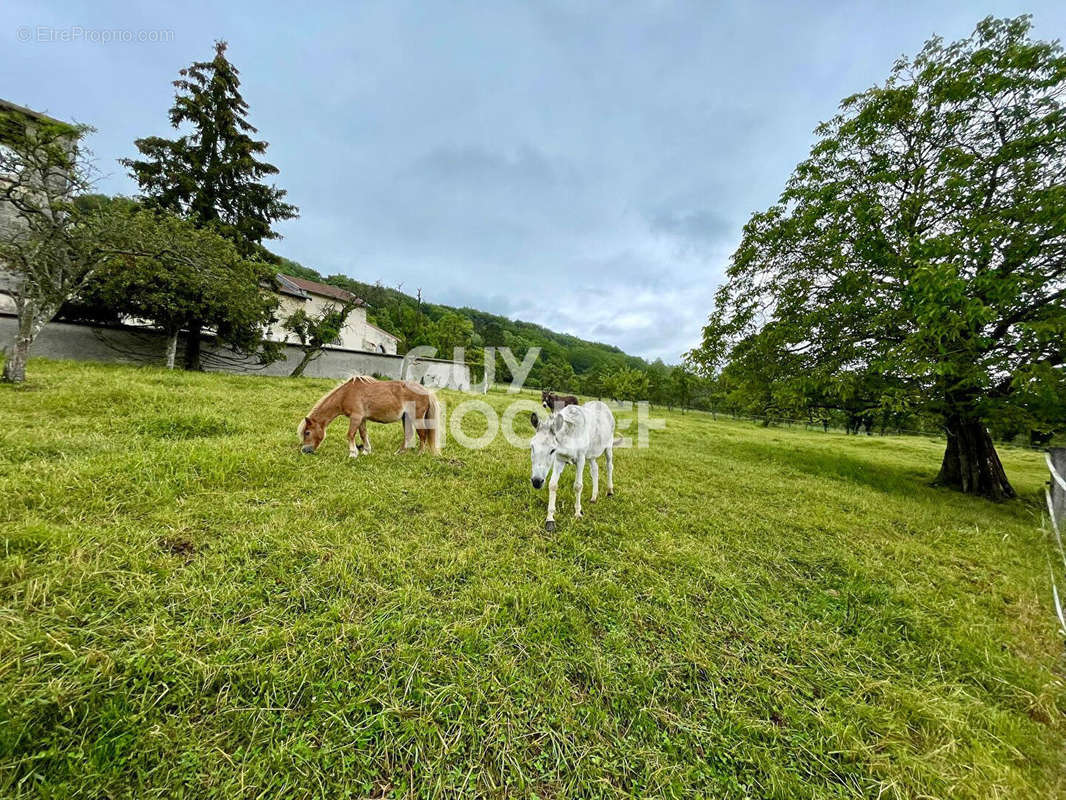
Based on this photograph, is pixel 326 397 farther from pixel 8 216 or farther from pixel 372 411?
pixel 8 216

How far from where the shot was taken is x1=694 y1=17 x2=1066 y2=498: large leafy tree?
275 inches

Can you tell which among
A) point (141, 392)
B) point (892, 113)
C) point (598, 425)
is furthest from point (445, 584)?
point (892, 113)

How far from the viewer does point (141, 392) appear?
7.42m

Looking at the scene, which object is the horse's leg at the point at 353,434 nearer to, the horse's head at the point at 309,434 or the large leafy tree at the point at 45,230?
the horse's head at the point at 309,434

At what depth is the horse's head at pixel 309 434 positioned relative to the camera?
5676 mm

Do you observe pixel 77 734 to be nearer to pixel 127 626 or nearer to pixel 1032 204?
pixel 127 626

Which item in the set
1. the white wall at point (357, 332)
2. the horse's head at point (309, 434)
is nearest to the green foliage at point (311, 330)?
the white wall at point (357, 332)

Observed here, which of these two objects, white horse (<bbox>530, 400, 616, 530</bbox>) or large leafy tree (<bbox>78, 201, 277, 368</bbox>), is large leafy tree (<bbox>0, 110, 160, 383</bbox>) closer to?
large leafy tree (<bbox>78, 201, 277, 368</bbox>)

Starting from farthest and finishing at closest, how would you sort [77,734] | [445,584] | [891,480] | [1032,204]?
[891,480] < [1032,204] < [445,584] < [77,734]

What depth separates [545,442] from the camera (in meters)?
4.51

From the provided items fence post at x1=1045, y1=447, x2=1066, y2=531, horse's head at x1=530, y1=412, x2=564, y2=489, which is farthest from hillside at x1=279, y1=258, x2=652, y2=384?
fence post at x1=1045, y1=447, x2=1066, y2=531

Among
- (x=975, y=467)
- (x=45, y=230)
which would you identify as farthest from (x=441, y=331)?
(x=975, y=467)

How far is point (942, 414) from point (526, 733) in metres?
13.3

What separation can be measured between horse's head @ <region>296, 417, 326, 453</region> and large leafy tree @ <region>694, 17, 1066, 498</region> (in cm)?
1200
